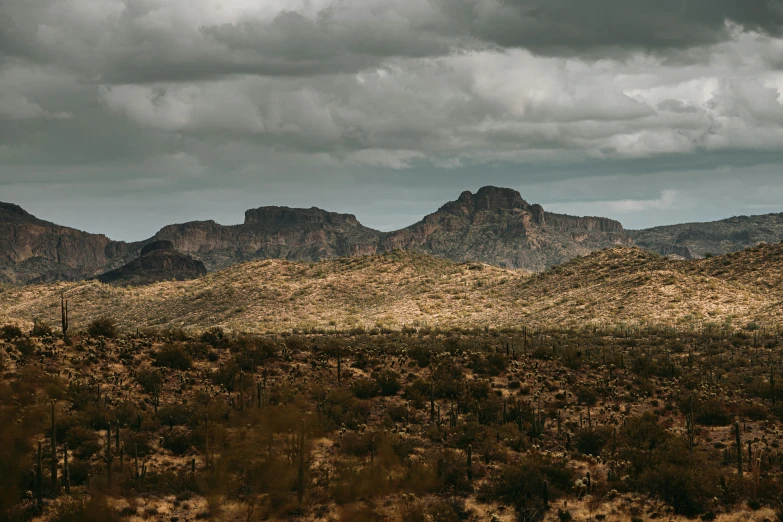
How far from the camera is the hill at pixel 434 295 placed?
102375 mm

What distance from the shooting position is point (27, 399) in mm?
37156

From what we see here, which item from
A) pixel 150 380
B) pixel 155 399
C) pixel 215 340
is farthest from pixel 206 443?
pixel 215 340

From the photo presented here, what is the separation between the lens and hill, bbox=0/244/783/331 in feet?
336

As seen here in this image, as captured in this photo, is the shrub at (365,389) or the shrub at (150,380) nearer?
the shrub at (150,380)

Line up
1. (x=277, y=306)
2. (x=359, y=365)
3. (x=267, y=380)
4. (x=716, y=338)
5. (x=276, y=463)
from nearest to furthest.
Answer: (x=276, y=463)
(x=267, y=380)
(x=359, y=365)
(x=716, y=338)
(x=277, y=306)

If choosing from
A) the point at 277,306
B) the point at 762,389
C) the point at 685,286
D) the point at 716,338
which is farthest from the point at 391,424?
the point at 277,306

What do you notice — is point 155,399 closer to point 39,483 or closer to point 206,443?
point 206,443

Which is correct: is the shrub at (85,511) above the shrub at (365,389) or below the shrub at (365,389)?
below

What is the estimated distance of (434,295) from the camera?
14175 centimetres

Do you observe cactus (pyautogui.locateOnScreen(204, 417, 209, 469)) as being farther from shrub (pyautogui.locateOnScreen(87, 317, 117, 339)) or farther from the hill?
the hill

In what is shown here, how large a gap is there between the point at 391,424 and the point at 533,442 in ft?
27.4

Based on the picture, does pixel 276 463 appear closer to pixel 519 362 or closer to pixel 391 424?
pixel 391 424

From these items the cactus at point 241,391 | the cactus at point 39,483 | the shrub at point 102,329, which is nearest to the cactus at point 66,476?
the cactus at point 39,483

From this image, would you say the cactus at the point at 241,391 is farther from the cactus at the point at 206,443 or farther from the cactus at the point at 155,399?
the cactus at the point at 155,399
